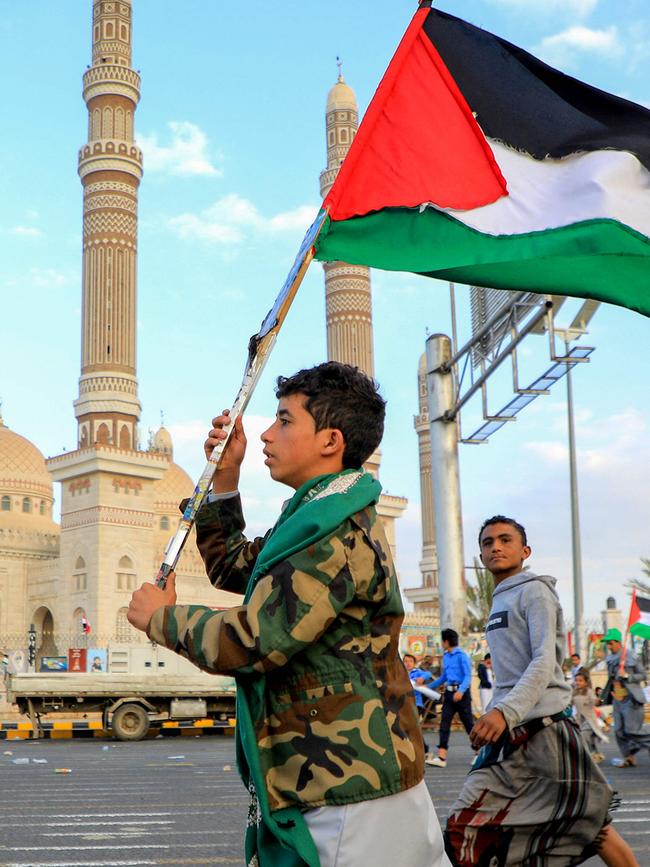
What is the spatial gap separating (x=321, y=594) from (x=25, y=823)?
5.07 m

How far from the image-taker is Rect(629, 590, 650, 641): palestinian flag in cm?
1393

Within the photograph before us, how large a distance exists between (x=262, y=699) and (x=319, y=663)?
12 centimetres

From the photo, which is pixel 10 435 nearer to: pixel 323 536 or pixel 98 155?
pixel 98 155

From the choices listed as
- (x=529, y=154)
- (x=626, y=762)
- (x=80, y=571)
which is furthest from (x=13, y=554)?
(x=529, y=154)

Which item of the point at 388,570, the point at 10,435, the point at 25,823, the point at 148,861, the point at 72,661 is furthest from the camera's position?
the point at 10,435

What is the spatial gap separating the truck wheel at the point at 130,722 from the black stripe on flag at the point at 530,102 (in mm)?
13770

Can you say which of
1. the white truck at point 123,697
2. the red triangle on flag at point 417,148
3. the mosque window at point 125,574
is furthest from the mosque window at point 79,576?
the red triangle on flag at point 417,148

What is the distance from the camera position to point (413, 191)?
3.76 meters

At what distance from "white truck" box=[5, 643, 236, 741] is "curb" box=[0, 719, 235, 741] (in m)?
0.51

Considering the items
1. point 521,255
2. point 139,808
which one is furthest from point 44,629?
point 521,255

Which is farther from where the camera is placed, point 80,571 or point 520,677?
point 80,571

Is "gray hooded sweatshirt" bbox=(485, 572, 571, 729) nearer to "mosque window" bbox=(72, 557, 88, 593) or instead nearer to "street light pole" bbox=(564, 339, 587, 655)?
"street light pole" bbox=(564, 339, 587, 655)

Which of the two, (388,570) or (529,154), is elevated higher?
(529,154)

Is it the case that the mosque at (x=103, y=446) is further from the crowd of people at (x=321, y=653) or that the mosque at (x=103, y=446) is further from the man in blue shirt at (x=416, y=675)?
the crowd of people at (x=321, y=653)
